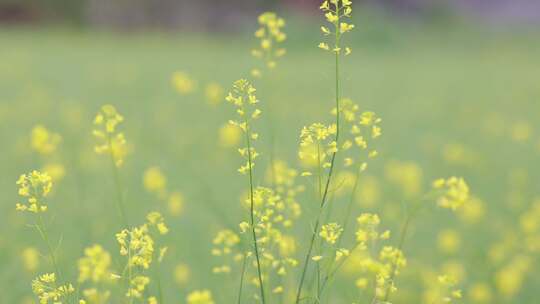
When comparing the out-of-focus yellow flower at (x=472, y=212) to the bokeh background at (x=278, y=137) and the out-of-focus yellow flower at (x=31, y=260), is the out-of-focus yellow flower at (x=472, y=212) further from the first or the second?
the out-of-focus yellow flower at (x=31, y=260)

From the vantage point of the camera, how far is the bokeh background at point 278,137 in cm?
376

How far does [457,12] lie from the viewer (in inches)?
879

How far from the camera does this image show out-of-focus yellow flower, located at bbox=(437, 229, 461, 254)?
3.98 m

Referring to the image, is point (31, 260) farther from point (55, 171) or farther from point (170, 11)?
point (170, 11)

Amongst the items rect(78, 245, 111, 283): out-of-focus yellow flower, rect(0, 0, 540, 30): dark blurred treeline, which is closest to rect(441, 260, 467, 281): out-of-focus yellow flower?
rect(78, 245, 111, 283): out-of-focus yellow flower

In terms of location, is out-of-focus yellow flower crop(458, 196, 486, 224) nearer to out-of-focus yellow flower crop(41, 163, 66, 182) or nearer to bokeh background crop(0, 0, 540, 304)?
bokeh background crop(0, 0, 540, 304)

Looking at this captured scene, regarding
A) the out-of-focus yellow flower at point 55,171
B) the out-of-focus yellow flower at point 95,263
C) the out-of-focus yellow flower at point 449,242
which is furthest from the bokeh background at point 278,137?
the out-of-focus yellow flower at point 95,263

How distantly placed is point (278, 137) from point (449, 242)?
2818mm

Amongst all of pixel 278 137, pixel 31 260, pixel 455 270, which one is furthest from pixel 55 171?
pixel 278 137

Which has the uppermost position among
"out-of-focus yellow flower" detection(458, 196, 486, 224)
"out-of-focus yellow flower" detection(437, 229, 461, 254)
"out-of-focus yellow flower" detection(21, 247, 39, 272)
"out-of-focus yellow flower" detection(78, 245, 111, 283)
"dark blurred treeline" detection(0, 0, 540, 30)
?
"dark blurred treeline" detection(0, 0, 540, 30)

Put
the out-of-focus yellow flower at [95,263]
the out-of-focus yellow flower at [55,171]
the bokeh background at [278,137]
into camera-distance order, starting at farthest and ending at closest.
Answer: the bokeh background at [278,137] → the out-of-focus yellow flower at [55,171] → the out-of-focus yellow flower at [95,263]

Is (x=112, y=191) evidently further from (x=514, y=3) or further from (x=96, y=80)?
(x=514, y=3)

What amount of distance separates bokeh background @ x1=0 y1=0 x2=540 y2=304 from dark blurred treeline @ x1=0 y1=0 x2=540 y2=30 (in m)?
2.44

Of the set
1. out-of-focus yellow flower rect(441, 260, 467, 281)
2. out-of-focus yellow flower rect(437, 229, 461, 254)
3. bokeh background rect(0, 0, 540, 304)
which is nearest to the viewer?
out-of-focus yellow flower rect(441, 260, 467, 281)
